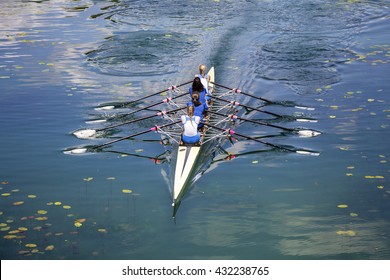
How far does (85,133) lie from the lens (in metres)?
22.2

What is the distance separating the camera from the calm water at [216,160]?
15.2 m

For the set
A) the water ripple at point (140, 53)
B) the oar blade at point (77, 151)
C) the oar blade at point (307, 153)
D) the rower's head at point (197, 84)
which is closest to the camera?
the oar blade at point (307, 153)

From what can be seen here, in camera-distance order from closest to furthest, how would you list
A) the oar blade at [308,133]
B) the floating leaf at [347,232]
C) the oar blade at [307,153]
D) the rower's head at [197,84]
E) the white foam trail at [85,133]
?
the floating leaf at [347,232], the oar blade at [307,153], the rower's head at [197,84], the oar blade at [308,133], the white foam trail at [85,133]

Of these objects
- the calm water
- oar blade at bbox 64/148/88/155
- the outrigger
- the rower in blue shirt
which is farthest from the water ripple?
oar blade at bbox 64/148/88/155

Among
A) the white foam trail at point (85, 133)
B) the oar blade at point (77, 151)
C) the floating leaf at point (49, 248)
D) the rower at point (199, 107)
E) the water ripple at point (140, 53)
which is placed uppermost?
the rower at point (199, 107)

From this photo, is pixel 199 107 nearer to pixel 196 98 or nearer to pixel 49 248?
pixel 196 98

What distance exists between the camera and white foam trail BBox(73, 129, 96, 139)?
72.1 feet

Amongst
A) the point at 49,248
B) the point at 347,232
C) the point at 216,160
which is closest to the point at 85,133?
the point at 216,160

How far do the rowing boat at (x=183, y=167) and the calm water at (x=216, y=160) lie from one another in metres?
0.43

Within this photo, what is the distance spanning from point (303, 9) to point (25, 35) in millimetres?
18273

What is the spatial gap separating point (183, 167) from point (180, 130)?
4315 mm

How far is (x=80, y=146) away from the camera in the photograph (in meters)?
21.1

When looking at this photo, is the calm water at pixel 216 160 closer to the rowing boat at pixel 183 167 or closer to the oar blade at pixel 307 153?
the oar blade at pixel 307 153

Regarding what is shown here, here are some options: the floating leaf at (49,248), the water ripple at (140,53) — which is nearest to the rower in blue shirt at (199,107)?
the floating leaf at (49,248)
